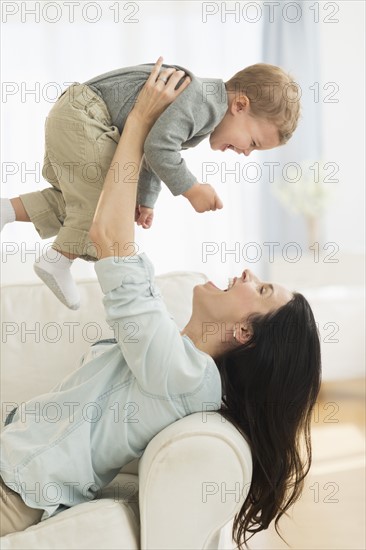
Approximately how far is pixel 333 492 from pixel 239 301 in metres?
1.55

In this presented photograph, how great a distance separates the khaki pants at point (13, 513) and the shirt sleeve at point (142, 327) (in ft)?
1.29

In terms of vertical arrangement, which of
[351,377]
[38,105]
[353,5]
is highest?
[353,5]

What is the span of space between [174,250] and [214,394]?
105 inches

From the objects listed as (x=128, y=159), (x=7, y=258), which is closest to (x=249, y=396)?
(x=128, y=159)

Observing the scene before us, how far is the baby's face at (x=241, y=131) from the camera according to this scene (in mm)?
1857

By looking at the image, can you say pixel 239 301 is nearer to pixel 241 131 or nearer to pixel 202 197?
pixel 202 197

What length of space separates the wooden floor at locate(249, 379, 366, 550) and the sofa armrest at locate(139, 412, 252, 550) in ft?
3.70

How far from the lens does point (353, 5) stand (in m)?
4.48

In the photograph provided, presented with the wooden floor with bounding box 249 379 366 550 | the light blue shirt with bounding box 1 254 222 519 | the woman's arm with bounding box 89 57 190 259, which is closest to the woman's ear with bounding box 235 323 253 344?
the light blue shirt with bounding box 1 254 222 519

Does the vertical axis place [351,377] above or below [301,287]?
below

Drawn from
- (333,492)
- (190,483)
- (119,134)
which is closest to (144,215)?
(119,134)

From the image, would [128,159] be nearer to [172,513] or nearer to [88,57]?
[172,513]

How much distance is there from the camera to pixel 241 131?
6.16ft

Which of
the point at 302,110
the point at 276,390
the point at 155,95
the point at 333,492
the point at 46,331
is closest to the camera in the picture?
the point at 155,95
